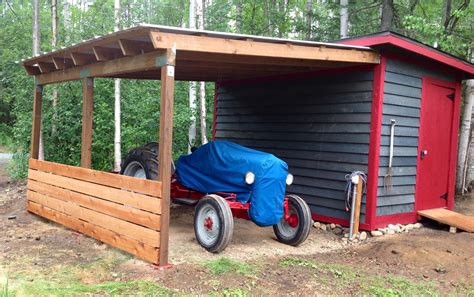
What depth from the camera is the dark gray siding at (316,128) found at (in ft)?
21.9

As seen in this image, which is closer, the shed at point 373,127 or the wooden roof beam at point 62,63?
the shed at point 373,127

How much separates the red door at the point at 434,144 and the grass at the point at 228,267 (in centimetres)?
370

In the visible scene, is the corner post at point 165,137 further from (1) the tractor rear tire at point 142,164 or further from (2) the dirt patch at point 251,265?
(1) the tractor rear tire at point 142,164

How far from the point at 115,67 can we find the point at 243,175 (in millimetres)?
2152

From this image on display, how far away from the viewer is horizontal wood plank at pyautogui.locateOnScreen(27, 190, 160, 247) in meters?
4.92

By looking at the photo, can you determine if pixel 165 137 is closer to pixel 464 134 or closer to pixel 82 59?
pixel 82 59

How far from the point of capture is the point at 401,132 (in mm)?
6820

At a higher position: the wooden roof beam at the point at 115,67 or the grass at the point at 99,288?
the wooden roof beam at the point at 115,67

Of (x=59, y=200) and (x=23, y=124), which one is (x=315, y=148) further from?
(x=23, y=124)

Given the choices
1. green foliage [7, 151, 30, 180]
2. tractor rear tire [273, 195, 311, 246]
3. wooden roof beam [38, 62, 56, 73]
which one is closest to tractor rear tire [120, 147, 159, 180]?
tractor rear tire [273, 195, 311, 246]

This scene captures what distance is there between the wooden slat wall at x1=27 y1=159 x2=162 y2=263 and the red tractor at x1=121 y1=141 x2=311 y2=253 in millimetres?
820

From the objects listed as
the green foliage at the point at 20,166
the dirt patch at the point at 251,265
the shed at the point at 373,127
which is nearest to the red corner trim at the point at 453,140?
the shed at the point at 373,127

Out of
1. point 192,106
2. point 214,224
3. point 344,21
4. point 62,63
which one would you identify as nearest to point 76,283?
point 214,224

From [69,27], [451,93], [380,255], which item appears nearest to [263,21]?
[69,27]
